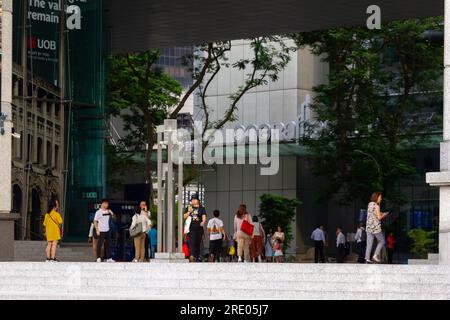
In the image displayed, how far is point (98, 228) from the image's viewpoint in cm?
2761

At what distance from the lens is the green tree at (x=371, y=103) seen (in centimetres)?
4791

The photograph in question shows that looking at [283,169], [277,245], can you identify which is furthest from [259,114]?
[277,245]

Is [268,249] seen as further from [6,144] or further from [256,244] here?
[6,144]

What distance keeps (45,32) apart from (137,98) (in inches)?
568

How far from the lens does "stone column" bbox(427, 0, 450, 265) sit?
67.0ft

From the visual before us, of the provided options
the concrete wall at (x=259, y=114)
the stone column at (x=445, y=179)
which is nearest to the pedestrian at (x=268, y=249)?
the stone column at (x=445, y=179)

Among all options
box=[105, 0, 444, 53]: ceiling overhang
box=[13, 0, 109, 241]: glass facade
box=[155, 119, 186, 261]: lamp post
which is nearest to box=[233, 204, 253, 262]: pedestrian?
box=[155, 119, 186, 261]: lamp post

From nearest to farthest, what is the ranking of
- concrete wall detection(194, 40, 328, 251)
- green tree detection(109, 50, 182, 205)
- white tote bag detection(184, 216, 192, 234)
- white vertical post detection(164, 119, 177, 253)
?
1. white vertical post detection(164, 119, 177, 253)
2. white tote bag detection(184, 216, 192, 234)
3. green tree detection(109, 50, 182, 205)
4. concrete wall detection(194, 40, 328, 251)

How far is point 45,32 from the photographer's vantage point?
3488 cm

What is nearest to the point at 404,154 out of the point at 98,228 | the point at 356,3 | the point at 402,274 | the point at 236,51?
the point at 356,3

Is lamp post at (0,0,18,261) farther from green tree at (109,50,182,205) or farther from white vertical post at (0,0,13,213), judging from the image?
green tree at (109,50,182,205)

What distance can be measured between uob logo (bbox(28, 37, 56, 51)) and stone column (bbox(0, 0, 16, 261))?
7.45 m

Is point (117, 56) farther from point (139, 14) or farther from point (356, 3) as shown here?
point (356, 3)
